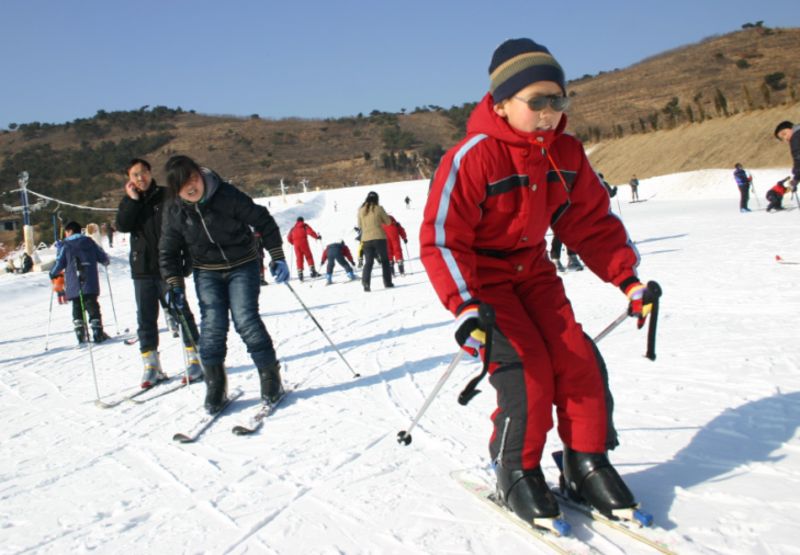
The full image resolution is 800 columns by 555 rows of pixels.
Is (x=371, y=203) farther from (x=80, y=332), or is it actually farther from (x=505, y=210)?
(x=505, y=210)

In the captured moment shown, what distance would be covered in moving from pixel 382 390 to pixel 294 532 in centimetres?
221

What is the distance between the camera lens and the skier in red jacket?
2379 millimetres

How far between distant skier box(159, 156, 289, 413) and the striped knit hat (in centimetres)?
234

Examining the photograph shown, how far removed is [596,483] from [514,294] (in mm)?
792

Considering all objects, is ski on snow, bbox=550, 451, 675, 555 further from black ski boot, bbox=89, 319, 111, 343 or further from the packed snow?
black ski boot, bbox=89, 319, 111, 343

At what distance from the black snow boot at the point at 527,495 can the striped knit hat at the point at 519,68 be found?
1.47 metres

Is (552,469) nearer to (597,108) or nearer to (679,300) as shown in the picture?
(679,300)

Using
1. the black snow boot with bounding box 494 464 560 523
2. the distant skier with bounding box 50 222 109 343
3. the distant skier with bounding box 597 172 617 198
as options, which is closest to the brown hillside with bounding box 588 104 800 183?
the distant skier with bounding box 597 172 617 198

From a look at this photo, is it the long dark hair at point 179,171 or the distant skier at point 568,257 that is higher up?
the long dark hair at point 179,171

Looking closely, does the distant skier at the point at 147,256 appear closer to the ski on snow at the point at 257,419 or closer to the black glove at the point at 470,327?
the ski on snow at the point at 257,419

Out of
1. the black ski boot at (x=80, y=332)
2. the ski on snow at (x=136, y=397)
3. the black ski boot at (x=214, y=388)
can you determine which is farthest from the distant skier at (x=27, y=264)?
the black ski boot at (x=214, y=388)

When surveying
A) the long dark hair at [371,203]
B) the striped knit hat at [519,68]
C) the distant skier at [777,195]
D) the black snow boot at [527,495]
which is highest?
the striped knit hat at [519,68]

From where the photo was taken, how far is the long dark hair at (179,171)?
4098 mm


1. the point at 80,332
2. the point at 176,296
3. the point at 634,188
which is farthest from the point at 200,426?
the point at 634,188
